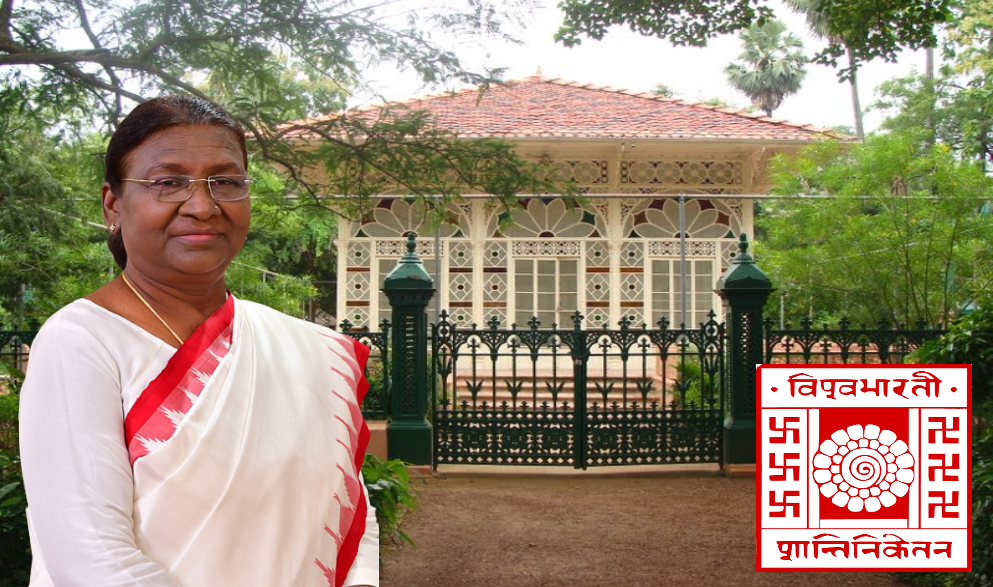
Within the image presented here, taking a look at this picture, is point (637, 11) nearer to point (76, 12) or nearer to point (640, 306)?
point (76, 12)

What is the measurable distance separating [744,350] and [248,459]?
7.16 m

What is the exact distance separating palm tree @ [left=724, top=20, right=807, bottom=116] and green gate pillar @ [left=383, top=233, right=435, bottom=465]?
87.6 feet

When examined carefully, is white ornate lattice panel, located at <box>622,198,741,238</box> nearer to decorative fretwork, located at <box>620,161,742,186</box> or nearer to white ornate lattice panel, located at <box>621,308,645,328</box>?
decorative fretwork, located at <box>620,161,742,186</box>

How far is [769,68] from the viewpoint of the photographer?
1236 inches

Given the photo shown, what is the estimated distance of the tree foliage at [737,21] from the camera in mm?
5930

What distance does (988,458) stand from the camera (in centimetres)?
486

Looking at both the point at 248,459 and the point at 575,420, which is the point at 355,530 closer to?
the point at 248,459

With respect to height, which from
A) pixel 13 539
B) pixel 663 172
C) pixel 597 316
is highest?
pixel 663 172

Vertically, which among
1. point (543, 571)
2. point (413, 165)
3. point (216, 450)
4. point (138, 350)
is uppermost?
point (413, 165)

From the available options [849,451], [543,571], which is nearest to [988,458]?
[849,451]

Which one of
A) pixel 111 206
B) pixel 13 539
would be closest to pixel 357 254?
pixel 13 539

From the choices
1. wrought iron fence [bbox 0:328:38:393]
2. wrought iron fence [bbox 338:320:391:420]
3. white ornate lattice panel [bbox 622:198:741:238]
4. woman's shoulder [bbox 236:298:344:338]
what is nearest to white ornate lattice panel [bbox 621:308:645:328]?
white ornate lattice panel [bbox 622:198:741:238]

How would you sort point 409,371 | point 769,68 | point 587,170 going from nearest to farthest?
point 409,371, point 587,170, point 769,68

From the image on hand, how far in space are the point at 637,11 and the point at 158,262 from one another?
517 centimetres
